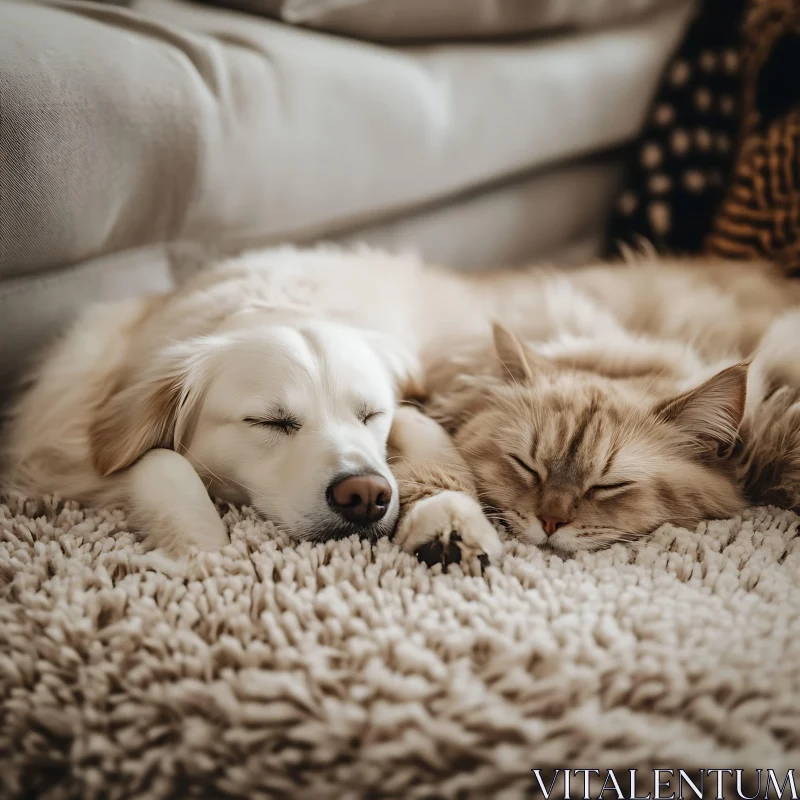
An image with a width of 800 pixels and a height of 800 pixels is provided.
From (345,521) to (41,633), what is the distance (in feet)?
1.21

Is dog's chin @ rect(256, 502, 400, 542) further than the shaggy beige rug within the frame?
Yes

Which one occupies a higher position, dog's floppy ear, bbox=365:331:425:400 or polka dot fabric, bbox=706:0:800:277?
polka dot fabric, bbox=706:0:800:277

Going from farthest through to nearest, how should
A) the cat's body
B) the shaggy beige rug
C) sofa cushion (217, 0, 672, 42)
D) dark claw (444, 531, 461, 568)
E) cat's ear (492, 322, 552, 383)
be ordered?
1. sofa cushion (217, 0, 672, 42)
2. cat's ear (492, 322, 552, 383)
3. the cat's body
4. dark claw (444, 531, 461, 568)
5. the shaggy beige rug

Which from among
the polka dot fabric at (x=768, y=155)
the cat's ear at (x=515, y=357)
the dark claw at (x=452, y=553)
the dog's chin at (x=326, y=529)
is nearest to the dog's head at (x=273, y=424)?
the dog's chin at (x=326, y=529)

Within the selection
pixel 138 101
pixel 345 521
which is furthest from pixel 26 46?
pixel 345 521

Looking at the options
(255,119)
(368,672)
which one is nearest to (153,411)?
(368,672)

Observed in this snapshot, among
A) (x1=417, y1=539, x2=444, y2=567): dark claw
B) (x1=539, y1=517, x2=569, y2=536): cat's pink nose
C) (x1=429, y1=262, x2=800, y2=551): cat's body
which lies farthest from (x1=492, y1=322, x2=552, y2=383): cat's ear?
(x1=417, y1=539, x2=444, y2=567): dark claw

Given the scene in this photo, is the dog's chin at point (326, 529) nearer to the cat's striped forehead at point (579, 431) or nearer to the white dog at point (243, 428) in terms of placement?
the white dog at point (243, 428)

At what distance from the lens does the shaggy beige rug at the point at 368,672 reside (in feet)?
2.02

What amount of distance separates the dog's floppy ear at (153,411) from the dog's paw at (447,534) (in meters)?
0.36

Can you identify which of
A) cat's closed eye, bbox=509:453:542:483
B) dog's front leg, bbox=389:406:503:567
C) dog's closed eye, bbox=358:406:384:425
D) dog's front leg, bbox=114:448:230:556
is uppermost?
dog's closed eye, bbox=358:406:384:425

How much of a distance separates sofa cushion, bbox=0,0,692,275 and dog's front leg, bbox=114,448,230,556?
42cm

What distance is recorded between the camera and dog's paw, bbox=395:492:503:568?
2.91 feet

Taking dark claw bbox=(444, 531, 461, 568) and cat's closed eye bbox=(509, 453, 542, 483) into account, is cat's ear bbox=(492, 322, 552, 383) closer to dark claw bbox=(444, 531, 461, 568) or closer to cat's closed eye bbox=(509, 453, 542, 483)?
cat's closed eye bbox=(509, 453, 542, 483)
